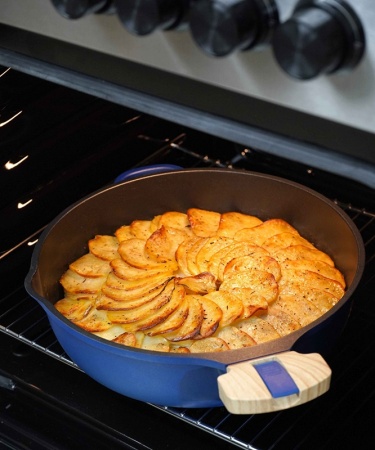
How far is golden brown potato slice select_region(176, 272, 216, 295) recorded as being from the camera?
1584mm

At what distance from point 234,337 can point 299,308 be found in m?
0.15

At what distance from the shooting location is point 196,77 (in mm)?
997

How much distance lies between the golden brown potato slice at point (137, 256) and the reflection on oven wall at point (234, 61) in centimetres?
66

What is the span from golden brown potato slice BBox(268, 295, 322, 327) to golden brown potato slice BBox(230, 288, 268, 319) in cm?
4

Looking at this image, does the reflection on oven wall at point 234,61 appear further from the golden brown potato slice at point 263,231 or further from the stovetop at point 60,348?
the golden brown potato slice at point 263,231

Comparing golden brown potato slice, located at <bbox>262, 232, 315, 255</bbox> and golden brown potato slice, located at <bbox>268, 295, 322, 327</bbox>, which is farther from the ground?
golden brown potato slice, located at <bbox>262, 232, 315, 255</bbox>

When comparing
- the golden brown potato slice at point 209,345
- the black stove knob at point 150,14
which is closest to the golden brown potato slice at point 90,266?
the golden brown potato slice at point 209,345

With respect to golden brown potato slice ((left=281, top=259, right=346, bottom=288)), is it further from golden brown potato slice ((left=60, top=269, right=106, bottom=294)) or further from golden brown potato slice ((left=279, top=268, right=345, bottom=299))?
golden brown potato slice ((left=60, top=269, right=106, bottom=294))

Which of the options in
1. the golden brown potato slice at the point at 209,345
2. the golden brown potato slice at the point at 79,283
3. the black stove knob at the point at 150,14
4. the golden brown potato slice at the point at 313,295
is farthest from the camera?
the golden brown potato slice at the point at 79,283

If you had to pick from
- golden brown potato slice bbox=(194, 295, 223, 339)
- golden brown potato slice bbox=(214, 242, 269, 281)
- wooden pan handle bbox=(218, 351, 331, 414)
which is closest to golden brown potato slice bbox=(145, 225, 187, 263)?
golden brown potato slice bbox=(214, 242, 269, 281)

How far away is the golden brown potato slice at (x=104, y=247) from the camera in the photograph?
1731mm

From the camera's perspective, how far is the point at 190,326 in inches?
58.2

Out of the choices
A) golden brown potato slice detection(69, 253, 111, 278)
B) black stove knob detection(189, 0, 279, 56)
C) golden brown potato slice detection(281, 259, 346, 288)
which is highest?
golden brown potato slice detection(281, 259, 346, 288)

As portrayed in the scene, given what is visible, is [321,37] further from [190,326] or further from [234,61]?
[190,326]
